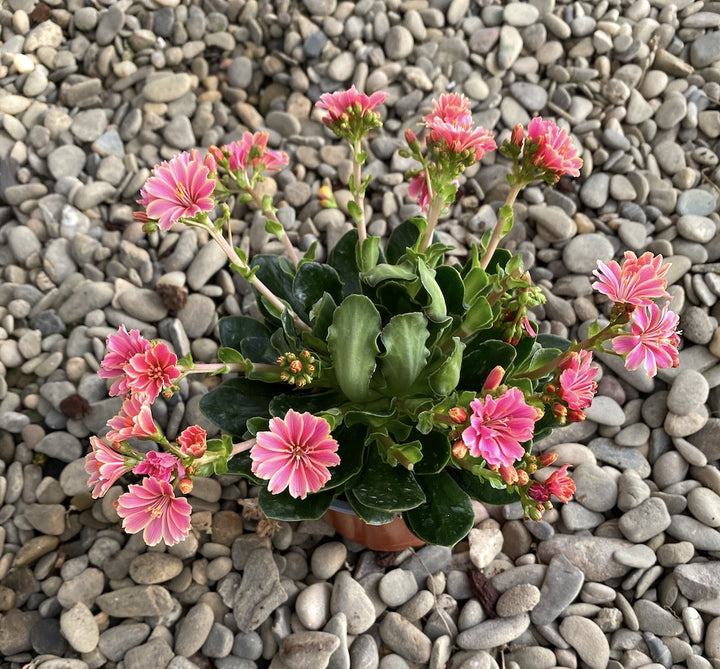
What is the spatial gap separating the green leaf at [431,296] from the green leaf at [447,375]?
59mm

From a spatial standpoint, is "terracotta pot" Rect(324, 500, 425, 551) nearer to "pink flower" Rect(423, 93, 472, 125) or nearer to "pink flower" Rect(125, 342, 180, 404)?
"pink flower" Rect(125, 342, 180, 404)

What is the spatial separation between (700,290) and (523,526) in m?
0.88

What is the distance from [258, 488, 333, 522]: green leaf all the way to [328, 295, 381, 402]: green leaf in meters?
0.26

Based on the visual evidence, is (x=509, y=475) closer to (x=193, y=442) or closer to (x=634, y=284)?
(x=634, y=284)

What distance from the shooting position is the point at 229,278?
2096 mm

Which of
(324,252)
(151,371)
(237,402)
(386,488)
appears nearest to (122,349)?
(151,371)

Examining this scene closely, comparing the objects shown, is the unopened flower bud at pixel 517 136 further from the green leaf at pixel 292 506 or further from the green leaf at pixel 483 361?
the green leaf at pixel 292 506

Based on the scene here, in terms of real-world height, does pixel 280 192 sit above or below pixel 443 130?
below

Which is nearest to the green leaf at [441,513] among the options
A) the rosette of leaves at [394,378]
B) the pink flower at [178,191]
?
the rosette of leaves at [394,378]

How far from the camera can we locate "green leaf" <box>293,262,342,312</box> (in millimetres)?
1465

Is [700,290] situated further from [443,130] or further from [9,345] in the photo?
[9,345]

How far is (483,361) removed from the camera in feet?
4.49

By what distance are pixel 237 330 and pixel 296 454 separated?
64 cm

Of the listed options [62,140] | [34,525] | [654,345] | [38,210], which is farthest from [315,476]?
[62,140]
